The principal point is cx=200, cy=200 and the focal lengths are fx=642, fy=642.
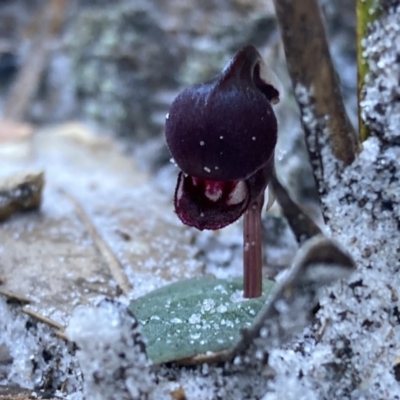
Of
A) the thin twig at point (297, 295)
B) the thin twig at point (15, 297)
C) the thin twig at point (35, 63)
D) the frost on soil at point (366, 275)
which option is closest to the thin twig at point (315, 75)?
the frost on soil at point (366, 275)

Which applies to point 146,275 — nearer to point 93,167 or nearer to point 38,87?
point 93,167

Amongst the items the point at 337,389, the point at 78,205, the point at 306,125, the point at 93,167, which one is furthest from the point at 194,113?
the point at 93,167

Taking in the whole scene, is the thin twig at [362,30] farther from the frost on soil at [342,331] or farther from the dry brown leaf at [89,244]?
the dry brown leaf at [89,244]

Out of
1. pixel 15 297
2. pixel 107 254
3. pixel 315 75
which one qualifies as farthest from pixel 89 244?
pixel 315 75

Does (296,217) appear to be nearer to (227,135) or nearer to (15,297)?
(227,135)

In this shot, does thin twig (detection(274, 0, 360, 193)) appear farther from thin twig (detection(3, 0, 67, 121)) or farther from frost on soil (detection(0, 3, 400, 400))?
thin twig (detection(3, 0, 67, 121))
